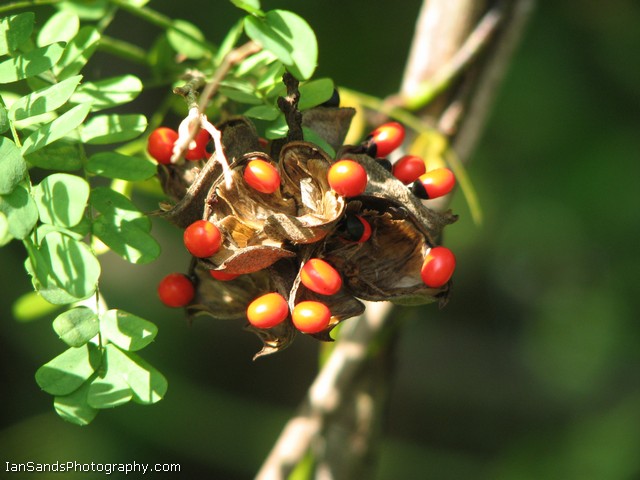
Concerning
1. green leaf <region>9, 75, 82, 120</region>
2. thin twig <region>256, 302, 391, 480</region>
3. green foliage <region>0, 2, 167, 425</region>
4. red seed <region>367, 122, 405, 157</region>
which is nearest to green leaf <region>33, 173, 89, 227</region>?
green foliage <region>0, 2, 167, 425</region>

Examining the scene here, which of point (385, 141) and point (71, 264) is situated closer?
point (71, 264)

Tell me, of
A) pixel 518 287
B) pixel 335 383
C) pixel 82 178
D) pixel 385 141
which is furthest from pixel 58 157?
pixel 518 287

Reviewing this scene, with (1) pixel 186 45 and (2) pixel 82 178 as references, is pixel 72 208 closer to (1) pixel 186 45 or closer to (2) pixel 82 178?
(2) pixel 82 178

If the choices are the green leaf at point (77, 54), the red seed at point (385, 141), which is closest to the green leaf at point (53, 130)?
the green leaf at point (77, 54)

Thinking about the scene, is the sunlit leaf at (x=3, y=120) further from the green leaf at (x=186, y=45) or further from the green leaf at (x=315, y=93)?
the green leaf at (x=186, y=45)

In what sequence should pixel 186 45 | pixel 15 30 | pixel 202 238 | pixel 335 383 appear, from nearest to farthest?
pixel 202 238, pixel 15 30, pixel 186 45, pixel 335 383
